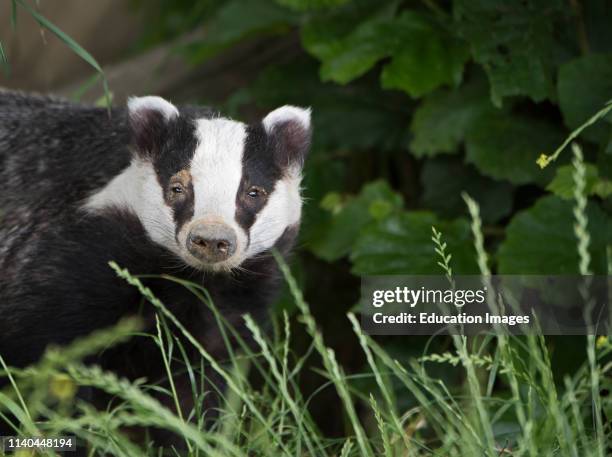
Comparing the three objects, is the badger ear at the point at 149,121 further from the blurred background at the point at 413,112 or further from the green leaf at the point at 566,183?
the green leaf at the point at 566,183

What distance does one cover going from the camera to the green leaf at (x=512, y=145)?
385 centimetres

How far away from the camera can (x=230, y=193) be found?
2848mm

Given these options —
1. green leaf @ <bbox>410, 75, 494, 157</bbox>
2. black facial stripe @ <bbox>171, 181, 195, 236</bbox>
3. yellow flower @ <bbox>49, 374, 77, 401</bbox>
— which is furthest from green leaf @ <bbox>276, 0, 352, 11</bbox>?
yellow flower @ <bbox>49, 374, 77, 401</bbox>

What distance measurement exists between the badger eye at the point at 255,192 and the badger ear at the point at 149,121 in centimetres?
32

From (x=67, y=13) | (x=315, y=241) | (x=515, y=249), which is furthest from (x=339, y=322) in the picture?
(x=67, y=13)

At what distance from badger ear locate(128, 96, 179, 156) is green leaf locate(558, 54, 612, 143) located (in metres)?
1.41

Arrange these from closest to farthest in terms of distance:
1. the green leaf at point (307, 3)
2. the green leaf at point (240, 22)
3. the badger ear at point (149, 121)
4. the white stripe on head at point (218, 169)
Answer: the white stripe on head at point (218, 169), the badger ear at point (149, 121), the green leaf at point (307, 3), the green leaf at point (240, 22)

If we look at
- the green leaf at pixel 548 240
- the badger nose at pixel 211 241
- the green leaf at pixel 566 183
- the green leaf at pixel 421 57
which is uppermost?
the green leaf at pixel 421 57

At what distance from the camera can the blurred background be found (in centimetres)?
362

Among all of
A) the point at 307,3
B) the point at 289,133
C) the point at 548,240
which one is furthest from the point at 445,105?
the point at 289,133

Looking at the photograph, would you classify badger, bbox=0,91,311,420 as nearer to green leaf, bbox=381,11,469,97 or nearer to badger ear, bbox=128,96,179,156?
badger ear, bbox=128,96,179,156

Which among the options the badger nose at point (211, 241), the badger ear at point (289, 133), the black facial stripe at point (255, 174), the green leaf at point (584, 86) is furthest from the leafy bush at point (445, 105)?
the badger nose at point (211, 241)

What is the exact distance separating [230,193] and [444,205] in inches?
65.3

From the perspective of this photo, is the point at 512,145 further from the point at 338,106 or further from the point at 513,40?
the point at 338,106
